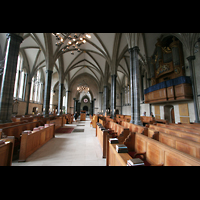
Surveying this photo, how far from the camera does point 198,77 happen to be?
829 centimetres

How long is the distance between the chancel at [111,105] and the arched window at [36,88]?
0.19m

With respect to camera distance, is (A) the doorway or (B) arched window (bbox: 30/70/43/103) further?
(B) arched window (bbox: 30/70/43/103)

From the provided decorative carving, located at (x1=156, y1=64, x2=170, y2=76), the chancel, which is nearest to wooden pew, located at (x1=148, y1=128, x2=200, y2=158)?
the chancel

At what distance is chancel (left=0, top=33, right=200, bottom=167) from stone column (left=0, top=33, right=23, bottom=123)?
4cm

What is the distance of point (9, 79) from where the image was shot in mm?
5301

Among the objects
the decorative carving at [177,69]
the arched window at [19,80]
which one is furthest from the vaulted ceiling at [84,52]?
the decorative carving at [177,69]

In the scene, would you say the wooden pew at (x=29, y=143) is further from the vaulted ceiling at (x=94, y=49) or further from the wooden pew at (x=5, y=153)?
the vaulted ceiling at (x=94, y=49)

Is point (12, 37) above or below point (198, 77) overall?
above

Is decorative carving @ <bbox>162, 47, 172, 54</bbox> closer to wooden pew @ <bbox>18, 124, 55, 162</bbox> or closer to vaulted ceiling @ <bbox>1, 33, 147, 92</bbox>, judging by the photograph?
vaulted ceiling @ <bbox>1, 33, 147, 92</bbox>

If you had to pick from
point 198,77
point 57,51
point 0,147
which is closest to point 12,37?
point 0,147

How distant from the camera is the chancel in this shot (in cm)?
255
